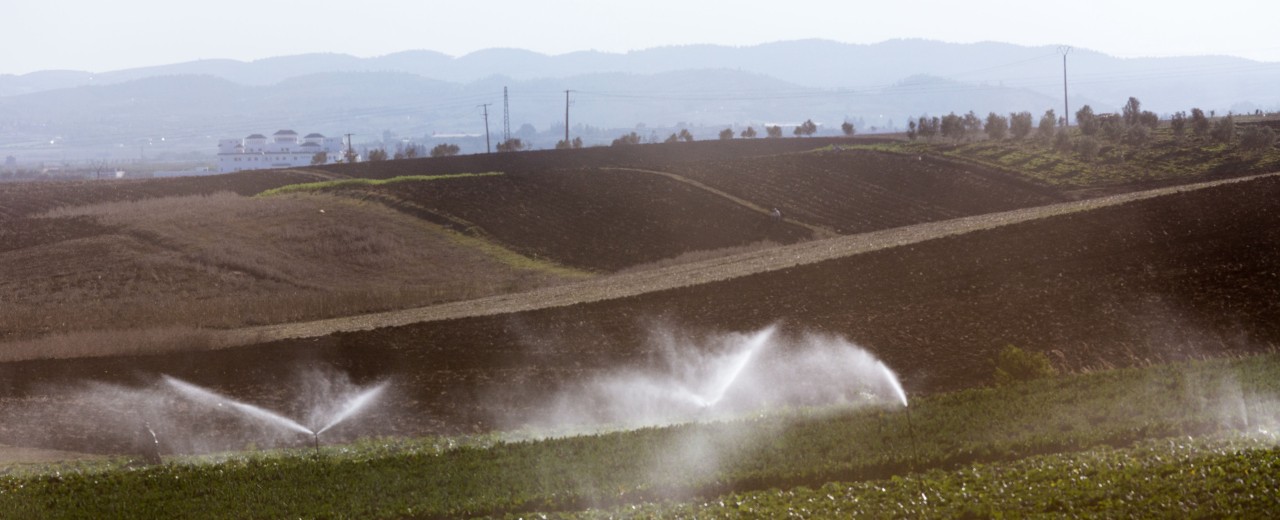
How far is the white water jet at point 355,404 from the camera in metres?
29.5

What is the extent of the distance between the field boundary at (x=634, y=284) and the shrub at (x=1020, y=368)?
1479 cm

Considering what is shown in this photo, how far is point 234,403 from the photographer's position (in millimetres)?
31344

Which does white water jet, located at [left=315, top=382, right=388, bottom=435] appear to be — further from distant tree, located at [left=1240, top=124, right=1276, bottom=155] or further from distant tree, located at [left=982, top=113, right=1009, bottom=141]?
distant tree, located at [left=982, top=113, right=1009, bottom=141]

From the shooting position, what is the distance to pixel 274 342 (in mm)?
37656

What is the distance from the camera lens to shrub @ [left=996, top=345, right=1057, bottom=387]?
2778cm

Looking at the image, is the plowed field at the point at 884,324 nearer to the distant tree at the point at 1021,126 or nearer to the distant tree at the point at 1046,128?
the distant tree at the point at 1046,128

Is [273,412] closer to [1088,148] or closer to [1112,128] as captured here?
[1088,148]

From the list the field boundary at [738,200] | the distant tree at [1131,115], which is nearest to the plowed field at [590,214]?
the field boundary at [738,200]

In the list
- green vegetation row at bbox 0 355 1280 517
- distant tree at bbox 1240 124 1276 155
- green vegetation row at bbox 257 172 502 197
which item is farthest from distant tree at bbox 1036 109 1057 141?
green vegetation row at bbox 0 355 1280 517

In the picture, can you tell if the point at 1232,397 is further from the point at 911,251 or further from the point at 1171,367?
the point at 911,251

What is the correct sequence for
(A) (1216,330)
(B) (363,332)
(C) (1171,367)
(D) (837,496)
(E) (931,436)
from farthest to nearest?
(B) (363,332)
(A) (1216,330)
(C) (1171,367)
(E) (931,436)
(D) (837,496)

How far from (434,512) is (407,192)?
69041mm

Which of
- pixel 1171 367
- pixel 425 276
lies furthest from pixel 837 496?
pixel 425 276

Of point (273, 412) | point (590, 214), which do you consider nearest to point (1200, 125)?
point (590, 214)
